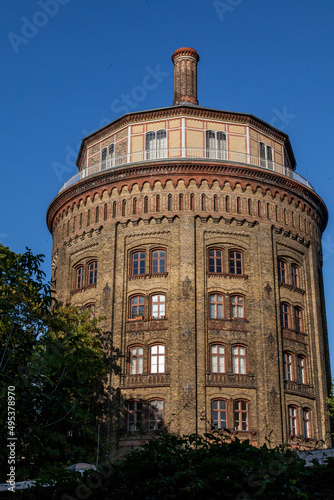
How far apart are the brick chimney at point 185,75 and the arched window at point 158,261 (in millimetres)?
12356

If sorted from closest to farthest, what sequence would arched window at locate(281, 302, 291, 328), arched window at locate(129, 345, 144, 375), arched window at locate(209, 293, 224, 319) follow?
arched window at locate(129, 345, 144, 375)
arched window at locate(209, 293, 224, 319)
arched window at locate(281, 302, 291, 328)

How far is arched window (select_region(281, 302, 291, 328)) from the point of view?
3659 cm

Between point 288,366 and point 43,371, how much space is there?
52.9 ft

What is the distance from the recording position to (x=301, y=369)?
3684 cm

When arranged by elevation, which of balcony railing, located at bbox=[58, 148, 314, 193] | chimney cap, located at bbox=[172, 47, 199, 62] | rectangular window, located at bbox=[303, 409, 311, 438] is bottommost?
rectangular window, located at bbox=[303, 409, 311, 438]

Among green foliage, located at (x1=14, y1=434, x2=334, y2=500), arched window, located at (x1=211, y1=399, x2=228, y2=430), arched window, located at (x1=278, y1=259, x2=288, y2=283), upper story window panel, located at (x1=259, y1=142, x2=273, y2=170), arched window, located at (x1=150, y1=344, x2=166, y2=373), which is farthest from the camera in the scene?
upper story window panel, located at (x1=259, y1=142, x2=273, y2=170)

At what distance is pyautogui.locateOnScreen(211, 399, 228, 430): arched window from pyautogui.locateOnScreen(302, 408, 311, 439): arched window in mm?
5045

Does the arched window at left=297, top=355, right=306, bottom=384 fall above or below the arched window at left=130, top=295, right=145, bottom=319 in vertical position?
below

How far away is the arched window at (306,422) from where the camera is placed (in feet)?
116

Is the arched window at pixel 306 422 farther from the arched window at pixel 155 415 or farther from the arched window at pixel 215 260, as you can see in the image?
the arched window at pixel 215 260

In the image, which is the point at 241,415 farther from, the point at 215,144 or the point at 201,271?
the point at 215,144

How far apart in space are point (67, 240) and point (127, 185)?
5.29 metres

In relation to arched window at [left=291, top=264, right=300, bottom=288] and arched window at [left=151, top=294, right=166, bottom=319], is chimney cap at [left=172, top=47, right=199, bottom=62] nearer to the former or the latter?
arched window at [left=291, top=264, right=300, bottom=288]

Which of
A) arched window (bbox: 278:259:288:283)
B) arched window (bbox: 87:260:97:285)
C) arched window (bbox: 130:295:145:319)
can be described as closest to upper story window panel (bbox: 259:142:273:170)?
arched window (bbox: 278:259:288:283)
